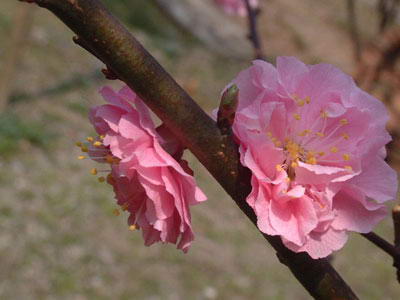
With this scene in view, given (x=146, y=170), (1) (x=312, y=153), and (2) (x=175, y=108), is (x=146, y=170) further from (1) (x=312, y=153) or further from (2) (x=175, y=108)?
(1) (x=312, y=153)

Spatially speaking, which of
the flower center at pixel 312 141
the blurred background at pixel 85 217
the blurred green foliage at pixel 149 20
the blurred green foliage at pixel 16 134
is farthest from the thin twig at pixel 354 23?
the blurred green foliage at pixel 149 20

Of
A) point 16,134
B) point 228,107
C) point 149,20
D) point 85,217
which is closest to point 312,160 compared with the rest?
point 228,107

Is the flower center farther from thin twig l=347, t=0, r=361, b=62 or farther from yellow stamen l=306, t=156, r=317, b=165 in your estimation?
thin twig l=347, t=0, r=361, b=62

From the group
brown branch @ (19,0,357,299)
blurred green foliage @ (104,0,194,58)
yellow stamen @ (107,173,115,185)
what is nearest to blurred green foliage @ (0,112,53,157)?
blurred green foliage @ (104,0,194,58)

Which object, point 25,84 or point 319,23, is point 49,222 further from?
point 319,23

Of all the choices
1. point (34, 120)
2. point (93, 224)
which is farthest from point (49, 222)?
point (34, 120)
